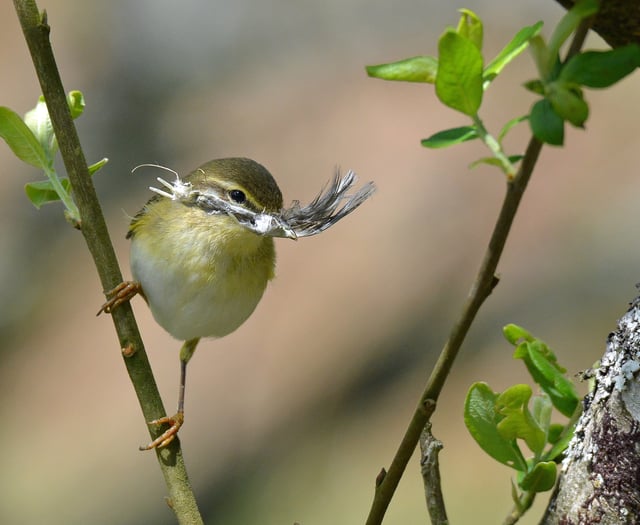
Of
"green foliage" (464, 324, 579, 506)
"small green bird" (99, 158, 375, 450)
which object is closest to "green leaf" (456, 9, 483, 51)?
"green foliage" (464, 324, 579, 506)

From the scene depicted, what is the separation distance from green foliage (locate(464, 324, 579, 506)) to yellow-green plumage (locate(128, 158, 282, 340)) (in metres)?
0.94

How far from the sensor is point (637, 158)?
490 cm

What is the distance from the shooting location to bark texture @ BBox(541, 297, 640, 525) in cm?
96

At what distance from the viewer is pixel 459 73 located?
74cm

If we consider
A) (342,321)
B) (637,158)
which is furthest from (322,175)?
(637,158)

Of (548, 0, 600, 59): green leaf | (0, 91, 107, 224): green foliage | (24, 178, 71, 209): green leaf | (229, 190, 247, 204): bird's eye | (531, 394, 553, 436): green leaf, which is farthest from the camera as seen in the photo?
(229, 190, 247, 204): bird's eye

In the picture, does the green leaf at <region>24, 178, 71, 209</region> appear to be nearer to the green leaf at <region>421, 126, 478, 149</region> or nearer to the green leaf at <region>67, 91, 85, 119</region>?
the green leaf at <region>67, 91, 85, 119</region>

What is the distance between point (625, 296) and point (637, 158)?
2.79 ft

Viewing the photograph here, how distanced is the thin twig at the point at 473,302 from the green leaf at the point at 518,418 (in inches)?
4.3

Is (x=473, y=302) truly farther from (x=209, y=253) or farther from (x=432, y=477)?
(x=209, y=253)

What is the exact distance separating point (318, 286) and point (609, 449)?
155 inches

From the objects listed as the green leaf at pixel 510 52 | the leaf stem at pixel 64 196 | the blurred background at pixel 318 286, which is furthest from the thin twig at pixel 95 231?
the blurred background at pixel 318 286

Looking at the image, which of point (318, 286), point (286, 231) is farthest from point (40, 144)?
point (318, 286)

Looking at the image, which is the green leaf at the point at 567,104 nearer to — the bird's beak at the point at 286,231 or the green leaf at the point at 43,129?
the bird's beak at the point at 286,231
